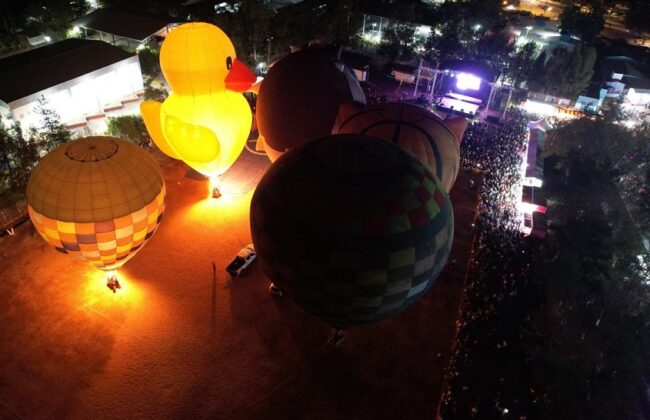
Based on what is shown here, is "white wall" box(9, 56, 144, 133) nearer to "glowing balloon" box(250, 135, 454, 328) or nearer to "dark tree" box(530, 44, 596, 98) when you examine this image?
"glowing balloon" box(250, 135, 454, 328)

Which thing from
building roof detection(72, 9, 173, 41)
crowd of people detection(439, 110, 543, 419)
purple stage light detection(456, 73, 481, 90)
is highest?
building roof detection(72, 9, 173, 41)

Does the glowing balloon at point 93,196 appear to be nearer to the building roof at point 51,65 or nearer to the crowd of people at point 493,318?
the crowd of people at point 493,318

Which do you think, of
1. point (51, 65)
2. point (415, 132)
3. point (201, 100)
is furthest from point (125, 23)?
point (415, 132)

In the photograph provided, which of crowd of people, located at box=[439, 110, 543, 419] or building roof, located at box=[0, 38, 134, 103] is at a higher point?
building roof, located at box=[0, 38, 134, 103]

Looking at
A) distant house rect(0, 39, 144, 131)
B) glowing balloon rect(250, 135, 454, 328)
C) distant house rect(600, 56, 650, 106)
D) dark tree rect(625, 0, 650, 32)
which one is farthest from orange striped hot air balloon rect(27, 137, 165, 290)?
dark tree rect(625, 0, 650, 32)

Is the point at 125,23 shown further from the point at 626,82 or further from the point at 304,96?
the point at 626,82

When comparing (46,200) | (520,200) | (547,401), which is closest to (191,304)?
(46,200)
